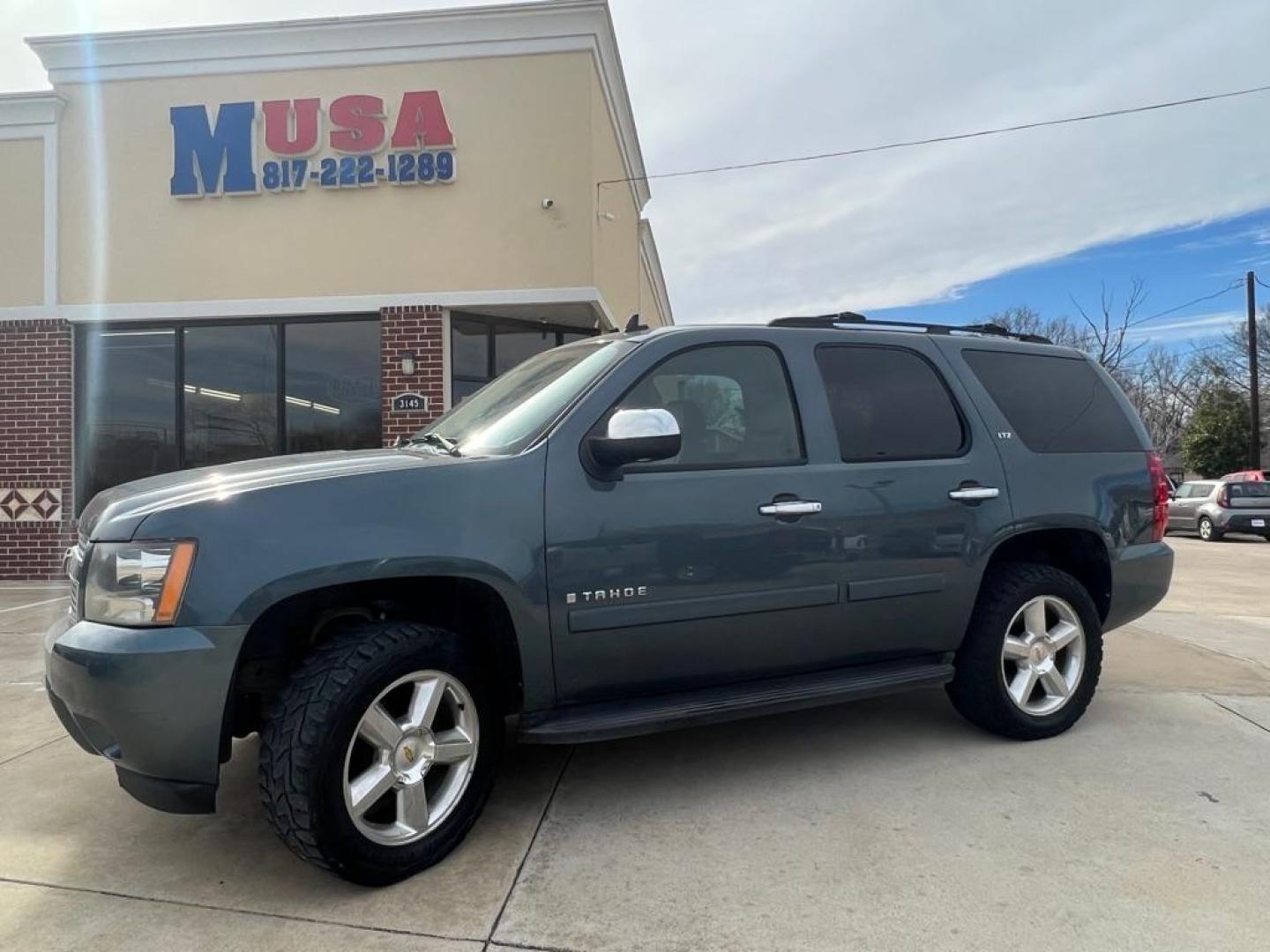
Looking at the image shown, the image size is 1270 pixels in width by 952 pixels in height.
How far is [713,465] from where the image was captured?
3.18 m

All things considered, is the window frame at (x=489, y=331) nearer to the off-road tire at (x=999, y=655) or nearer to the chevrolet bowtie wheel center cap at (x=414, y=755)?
the off-road tire at (x=999, y=655)

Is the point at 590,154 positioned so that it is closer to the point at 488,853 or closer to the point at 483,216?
the point at 483,216

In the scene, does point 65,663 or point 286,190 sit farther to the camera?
point 286,190

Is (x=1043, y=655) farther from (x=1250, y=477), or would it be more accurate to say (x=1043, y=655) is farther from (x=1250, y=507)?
(x=1250, y=477)

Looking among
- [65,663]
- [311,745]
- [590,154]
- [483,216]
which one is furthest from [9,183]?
[311,745]

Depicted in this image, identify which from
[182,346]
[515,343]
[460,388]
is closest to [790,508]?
[460,388]

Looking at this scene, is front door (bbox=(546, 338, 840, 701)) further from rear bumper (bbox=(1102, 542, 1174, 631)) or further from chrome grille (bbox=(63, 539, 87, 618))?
rear bumper (bbox=(1102, 542, 1174, 631))

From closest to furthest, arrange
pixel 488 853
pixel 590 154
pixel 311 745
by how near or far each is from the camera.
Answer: pixel 311 745, pixel 488 853, pixel 590 154

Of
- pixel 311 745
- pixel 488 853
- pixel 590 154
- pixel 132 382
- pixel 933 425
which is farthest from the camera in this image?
pixel 132 382

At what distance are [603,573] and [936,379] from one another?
6.55 feet

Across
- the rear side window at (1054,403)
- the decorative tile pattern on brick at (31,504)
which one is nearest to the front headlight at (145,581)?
the rear side window at (1054,403)

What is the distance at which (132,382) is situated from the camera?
9633 millimetres

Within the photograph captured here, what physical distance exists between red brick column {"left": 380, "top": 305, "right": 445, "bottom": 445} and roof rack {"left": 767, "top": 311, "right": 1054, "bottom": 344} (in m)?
6.03

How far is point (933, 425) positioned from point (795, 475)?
0.90 metres
